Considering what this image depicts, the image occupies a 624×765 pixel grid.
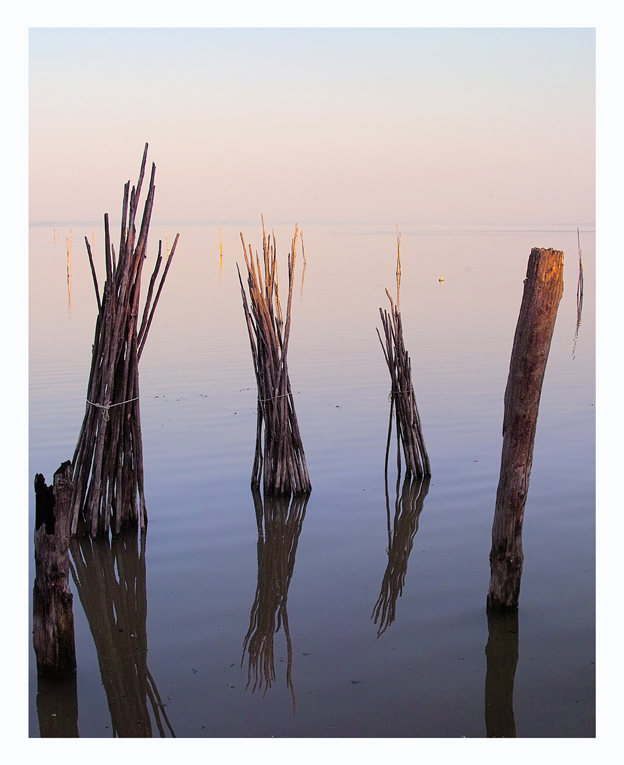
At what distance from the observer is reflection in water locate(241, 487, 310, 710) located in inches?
145

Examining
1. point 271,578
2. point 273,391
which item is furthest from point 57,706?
point 273,391

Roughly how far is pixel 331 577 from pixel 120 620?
3.83ft

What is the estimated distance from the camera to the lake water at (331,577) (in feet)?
10.9

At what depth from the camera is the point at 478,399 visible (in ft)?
28.5

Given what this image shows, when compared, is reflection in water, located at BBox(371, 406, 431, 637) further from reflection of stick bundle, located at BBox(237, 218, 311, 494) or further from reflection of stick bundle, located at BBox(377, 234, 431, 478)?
reflection of stick bundle, located at BBox(237, 218, 311, 494)

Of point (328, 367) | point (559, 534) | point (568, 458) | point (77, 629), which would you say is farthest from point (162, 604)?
point (328, 367)

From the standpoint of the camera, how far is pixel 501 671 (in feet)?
11.9

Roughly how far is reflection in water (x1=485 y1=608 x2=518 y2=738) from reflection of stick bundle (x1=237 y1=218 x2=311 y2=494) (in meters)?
2.07

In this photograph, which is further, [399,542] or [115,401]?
[399,542]

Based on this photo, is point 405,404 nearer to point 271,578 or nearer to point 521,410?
point 271,578

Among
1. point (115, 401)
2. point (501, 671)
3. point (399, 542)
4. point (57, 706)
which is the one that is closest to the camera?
point (57, 706)

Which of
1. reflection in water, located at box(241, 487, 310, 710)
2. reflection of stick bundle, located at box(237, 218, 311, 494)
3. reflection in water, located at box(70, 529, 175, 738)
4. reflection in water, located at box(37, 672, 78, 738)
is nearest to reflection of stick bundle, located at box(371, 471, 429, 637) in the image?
reflection in water, located at box(241, 487, 310, 710)

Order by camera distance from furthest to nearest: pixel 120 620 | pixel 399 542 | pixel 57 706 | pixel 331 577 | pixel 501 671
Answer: pixel 399 542, pixel 331 577, pixel 120 620, pixel 501 671, pixel 57 706

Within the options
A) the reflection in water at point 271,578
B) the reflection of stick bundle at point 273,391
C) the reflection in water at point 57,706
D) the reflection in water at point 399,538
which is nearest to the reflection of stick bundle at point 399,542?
the reflection in water at point 399,538
